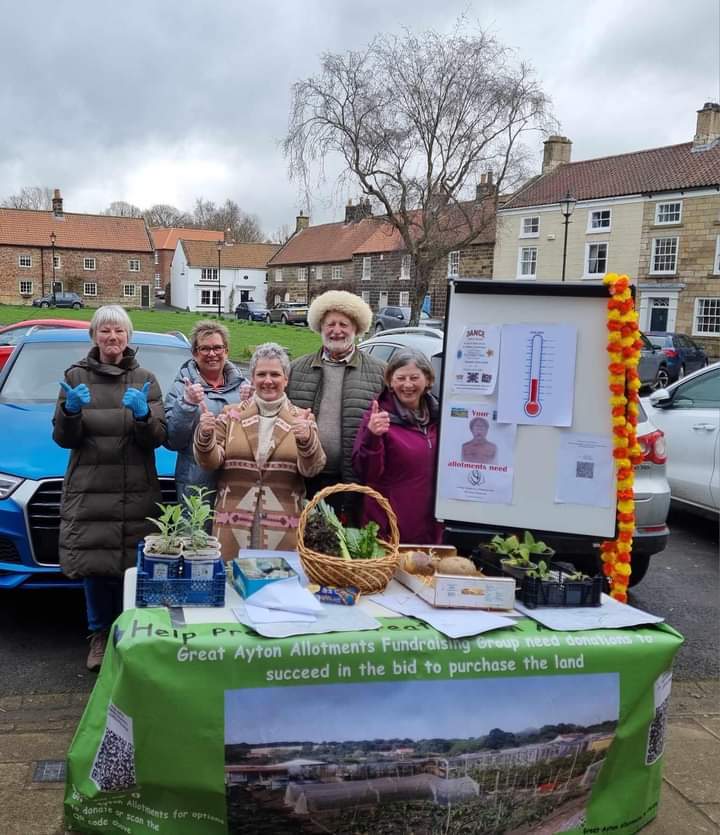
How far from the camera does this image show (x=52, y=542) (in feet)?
14.7

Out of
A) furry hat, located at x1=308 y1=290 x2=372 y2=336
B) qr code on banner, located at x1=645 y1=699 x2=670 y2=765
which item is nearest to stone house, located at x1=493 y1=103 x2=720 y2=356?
furry hat, located at x1=308 y1=290 x2=372 y2=336

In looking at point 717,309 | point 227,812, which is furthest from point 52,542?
point 717,309

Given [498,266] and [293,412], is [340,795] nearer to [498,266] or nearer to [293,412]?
[293,412]

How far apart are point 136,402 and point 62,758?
161 cm

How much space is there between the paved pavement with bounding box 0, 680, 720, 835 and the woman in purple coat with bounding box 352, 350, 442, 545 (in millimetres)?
1472

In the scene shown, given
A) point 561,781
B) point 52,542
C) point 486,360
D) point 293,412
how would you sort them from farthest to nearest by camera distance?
point 52,542
point 293,412
point 486,360
point 561,781

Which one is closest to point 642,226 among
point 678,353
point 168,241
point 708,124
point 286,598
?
point 708,124

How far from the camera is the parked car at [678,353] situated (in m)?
22.9

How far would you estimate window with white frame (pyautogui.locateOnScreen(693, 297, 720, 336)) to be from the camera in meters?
34.5

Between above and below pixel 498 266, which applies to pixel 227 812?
below

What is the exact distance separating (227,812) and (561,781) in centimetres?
111

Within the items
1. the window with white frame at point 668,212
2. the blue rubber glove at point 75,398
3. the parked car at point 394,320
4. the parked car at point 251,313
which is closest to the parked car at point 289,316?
the parked car at point 251,313

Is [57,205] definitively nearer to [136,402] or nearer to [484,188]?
[484,188]

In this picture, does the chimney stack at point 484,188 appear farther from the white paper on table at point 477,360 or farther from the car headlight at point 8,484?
the white paper on table at point 477,360
